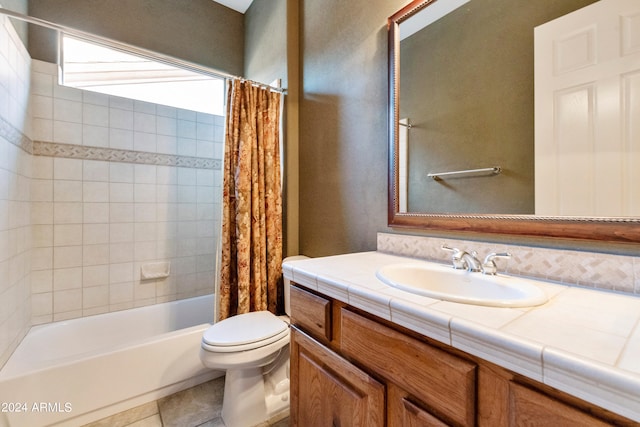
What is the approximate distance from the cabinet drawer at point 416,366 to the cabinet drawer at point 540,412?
0.07 metres

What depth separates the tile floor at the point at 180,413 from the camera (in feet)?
4.58

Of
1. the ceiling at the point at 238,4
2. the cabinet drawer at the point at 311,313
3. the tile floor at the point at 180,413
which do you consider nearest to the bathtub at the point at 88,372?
the tile floor at the point at 180,413

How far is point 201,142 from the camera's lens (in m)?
2.48

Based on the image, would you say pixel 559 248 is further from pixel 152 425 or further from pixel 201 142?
pixel 201 142

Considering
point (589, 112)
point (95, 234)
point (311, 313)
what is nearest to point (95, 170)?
point (95, 234)

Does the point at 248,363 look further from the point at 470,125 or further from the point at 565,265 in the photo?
the point at 470,125

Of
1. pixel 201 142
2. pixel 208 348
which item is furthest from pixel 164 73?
pixel 208 348

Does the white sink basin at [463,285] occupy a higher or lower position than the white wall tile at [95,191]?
lower

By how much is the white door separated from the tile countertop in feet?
0.94

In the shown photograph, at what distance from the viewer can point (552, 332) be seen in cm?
50

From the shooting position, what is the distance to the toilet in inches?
50.3

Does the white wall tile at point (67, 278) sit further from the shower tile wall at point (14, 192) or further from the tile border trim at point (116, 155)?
the tile border trim at point (116, 155)

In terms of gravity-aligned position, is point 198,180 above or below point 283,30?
below

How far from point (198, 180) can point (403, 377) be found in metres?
2.33
